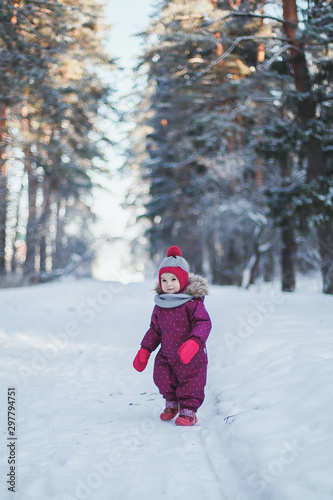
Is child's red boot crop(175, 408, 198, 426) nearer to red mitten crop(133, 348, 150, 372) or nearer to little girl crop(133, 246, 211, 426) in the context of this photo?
little girl crop(133, 246, 211, 426)

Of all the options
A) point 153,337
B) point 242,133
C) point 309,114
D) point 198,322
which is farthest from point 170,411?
point 242,133

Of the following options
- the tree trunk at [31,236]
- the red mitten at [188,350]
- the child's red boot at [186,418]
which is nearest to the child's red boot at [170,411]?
the child's red boot at [186,418]

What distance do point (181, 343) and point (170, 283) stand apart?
1.86ft

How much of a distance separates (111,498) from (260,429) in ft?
3.57

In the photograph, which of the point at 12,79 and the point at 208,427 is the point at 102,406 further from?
the point at 12,79

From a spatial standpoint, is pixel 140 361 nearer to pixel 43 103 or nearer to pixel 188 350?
pixel 188 350

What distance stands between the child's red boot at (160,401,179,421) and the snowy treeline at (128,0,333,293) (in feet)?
18.8

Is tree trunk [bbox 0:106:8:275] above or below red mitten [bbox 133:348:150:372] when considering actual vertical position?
above

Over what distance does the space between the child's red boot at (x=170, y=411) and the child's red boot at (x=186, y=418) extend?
0.51 ft

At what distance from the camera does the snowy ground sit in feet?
6.73

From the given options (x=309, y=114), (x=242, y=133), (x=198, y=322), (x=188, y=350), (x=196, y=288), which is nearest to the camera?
(x=188, y=350)

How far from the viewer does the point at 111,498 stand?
2033mm

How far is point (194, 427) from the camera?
9.67ft

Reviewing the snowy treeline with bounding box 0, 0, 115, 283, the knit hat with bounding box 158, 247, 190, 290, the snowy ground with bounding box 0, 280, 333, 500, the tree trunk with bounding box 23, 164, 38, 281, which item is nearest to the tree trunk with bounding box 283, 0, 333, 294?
the snowy ground with bounding box 0, 280, 333, 500
